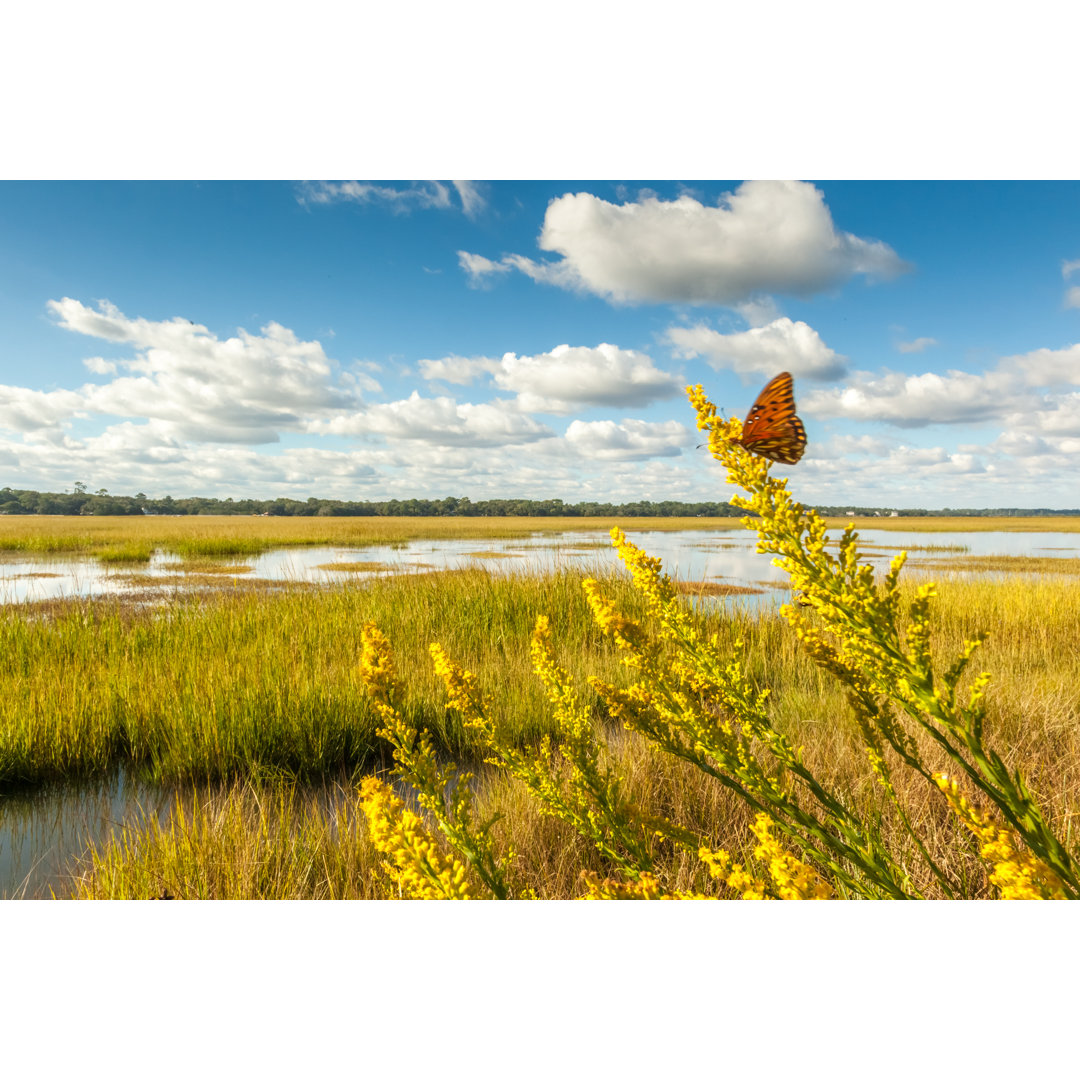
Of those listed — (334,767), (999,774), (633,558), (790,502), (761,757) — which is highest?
(790,502)

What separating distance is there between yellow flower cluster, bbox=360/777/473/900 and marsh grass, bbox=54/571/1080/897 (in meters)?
0.42

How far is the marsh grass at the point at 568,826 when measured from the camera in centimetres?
259

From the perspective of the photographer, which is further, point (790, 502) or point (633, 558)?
point (633, 558)

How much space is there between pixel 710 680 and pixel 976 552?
33565 millimetres

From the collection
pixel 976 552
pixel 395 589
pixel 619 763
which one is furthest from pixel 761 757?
pixel 976 552

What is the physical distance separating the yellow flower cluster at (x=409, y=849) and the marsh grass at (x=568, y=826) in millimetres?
421

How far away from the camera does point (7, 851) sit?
3283mm

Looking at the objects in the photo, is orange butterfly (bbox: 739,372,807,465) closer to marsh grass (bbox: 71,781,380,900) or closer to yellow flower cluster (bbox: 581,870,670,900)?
yellow flower cluster (bbox: 581,870,670,900)

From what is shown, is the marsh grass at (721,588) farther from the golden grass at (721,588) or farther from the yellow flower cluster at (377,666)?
the yellow flower cluster at (377,666)

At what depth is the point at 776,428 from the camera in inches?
49.1

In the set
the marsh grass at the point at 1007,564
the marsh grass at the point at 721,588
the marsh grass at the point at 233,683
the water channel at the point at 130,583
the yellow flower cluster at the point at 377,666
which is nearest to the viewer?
the yellow flower cluster at the point at 377,666

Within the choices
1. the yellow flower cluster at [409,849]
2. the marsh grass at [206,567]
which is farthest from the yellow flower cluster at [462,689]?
the marsh grass at [206,567]

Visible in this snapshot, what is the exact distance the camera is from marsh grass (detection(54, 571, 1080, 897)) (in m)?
2.59

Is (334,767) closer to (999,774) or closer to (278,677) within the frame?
(278,677)
